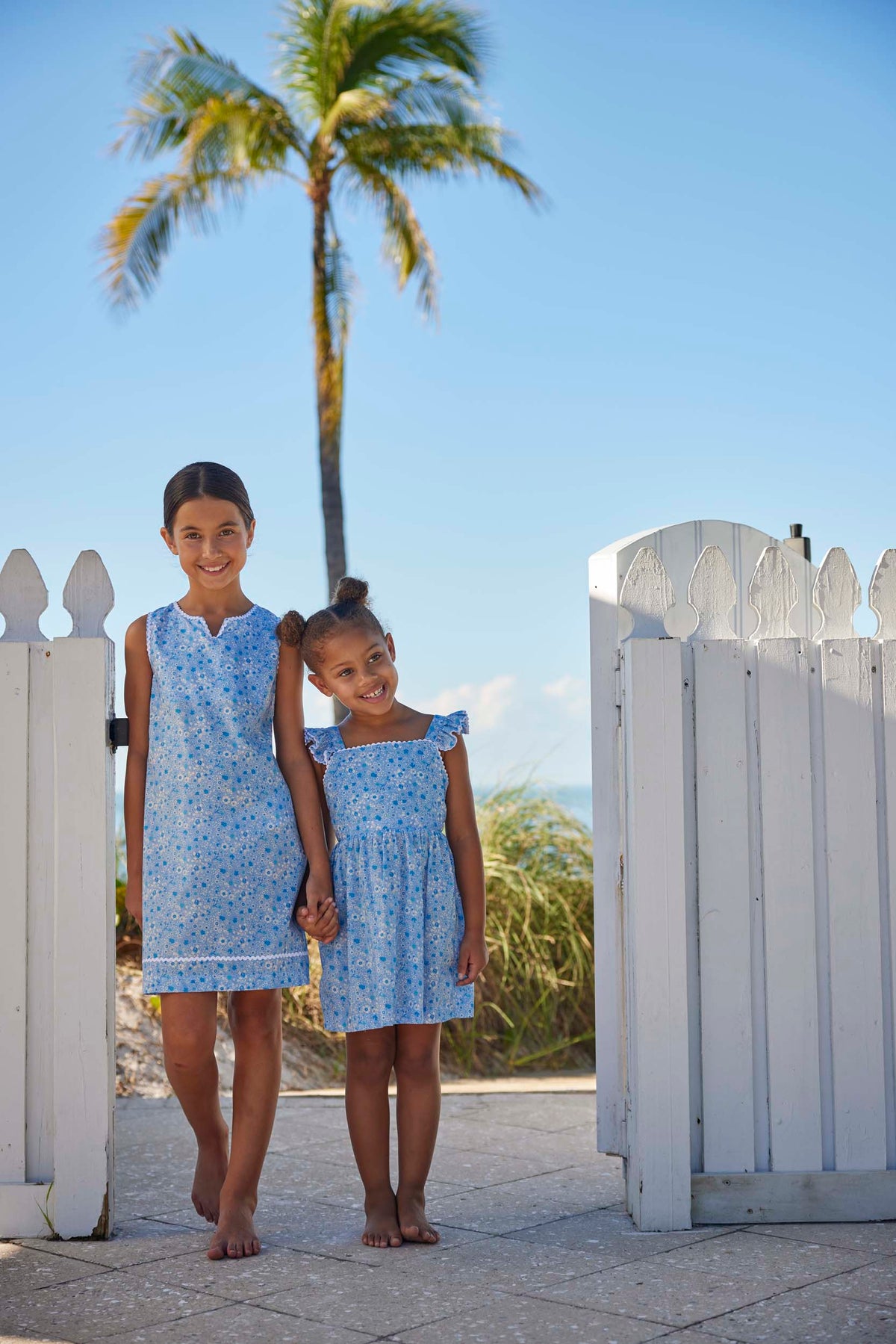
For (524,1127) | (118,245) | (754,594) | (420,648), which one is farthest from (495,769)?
(420,648)

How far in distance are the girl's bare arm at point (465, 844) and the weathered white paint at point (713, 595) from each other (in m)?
0.70

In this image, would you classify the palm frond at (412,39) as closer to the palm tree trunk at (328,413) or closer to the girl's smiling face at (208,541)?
the palm tree trunk at (328,413)

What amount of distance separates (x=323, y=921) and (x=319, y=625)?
29.0 inches

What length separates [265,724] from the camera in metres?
3.11

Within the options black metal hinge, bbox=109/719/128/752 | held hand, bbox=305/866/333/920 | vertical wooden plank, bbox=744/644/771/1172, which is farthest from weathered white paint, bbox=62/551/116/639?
vertical wooden plank, bbox=744/644/771/1172

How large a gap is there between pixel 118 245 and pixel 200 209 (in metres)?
0.87

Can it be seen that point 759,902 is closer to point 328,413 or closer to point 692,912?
point 692,912

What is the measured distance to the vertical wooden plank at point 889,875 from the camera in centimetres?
314

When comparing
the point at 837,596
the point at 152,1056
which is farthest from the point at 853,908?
the point at 152,1056

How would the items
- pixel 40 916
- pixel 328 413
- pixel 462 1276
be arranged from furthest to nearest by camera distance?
1. pixel 328 413
2. pixel 40 916
3. pixel 462 1276

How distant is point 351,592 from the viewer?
3256 millimetres

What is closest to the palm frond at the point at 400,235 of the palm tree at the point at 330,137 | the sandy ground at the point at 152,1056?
the palm tree at the point at 330,137

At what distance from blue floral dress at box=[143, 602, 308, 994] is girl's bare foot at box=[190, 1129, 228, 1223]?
49 centimetres

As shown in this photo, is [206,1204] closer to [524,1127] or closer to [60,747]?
[60,747]
